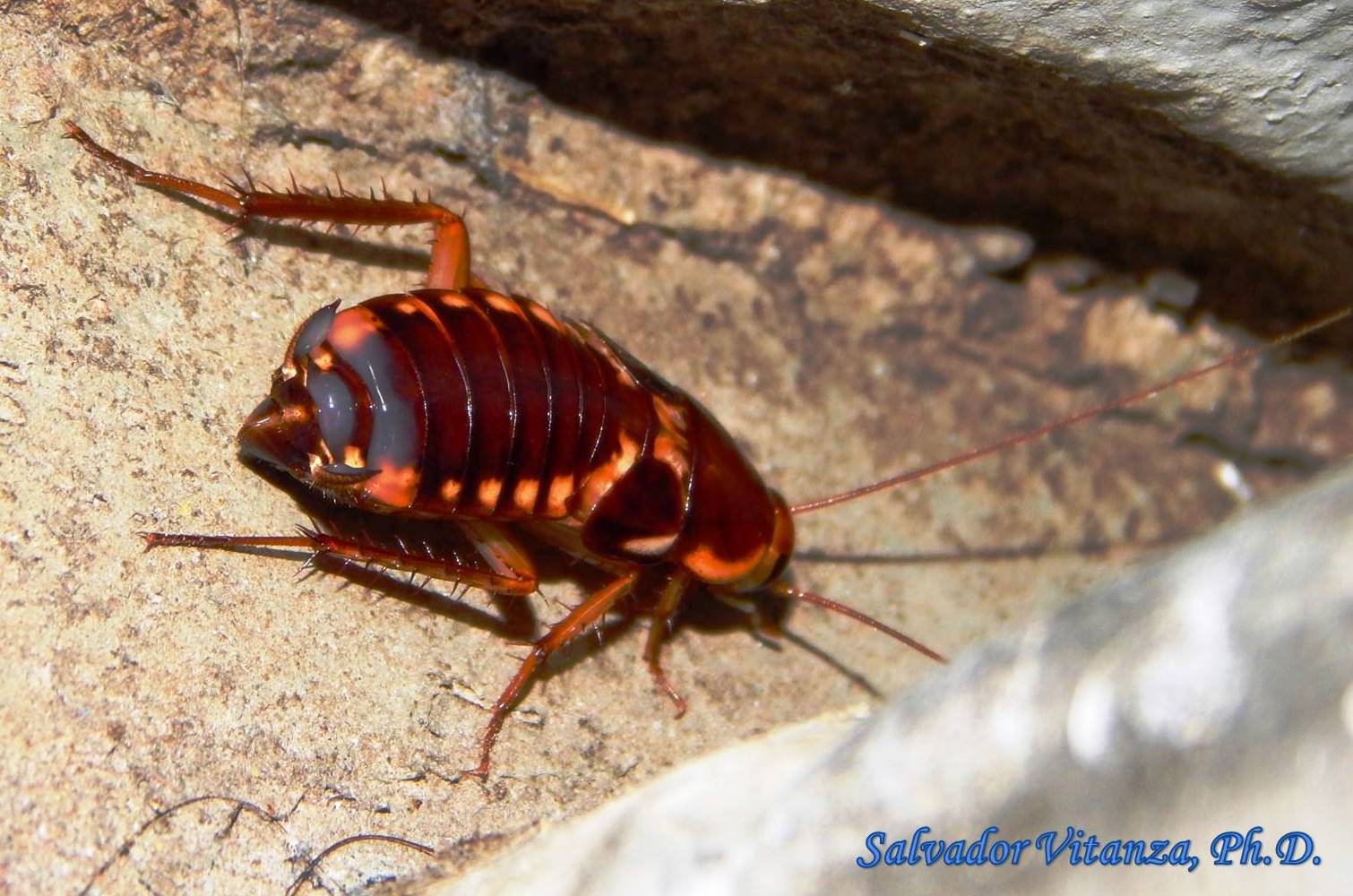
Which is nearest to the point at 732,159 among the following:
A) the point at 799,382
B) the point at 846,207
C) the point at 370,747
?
the point at 846,207

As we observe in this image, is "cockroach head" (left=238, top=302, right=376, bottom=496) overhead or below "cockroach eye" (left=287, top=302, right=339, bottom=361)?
below

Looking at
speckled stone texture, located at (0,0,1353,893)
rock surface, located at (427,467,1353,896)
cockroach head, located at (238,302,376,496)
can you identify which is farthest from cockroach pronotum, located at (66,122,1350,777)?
rock surface, located at (427,467,1353,896)

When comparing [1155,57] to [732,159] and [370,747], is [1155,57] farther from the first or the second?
[370,747]

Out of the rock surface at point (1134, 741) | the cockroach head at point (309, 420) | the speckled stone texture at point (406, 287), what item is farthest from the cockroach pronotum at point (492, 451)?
the rock surface at point (1134, 741)

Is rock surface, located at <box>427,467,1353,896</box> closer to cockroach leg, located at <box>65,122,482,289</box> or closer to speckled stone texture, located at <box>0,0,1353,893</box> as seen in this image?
speckled stone texture, located at <box>0,0,1353,893</box>

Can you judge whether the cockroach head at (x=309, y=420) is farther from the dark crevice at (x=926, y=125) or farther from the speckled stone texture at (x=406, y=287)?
the dark crevice at (x=926, y=125)

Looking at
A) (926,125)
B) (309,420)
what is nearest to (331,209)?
(309,420)

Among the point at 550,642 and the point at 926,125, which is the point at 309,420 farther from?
the point at 926,125
